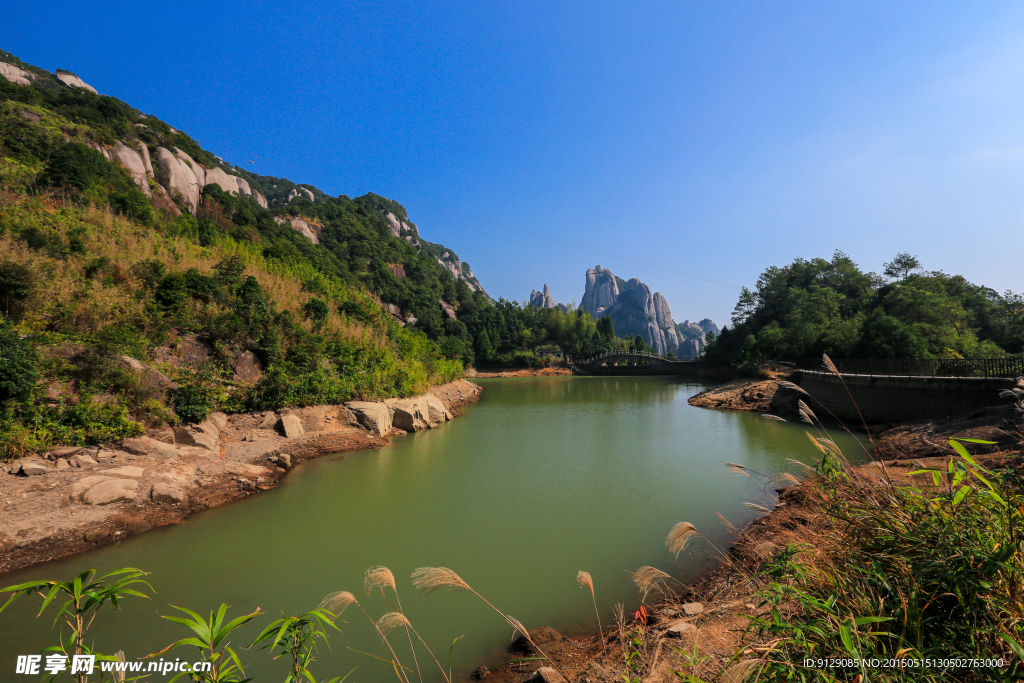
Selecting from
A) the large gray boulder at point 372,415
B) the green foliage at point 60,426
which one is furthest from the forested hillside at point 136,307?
the large gray boulder at point 372,415

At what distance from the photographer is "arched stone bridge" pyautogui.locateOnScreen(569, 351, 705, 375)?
161ft

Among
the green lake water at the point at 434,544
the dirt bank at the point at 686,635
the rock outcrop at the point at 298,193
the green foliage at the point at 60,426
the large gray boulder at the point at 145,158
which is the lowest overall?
the green lake water at the point at 434,544

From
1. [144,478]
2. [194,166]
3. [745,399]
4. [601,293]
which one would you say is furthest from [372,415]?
[601,293]

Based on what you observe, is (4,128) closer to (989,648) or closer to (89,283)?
(89,283)

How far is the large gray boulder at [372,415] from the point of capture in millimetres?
10938

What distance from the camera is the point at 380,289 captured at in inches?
1629

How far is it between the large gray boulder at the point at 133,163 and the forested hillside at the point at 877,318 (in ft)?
102

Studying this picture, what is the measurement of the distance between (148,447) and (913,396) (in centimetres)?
1836

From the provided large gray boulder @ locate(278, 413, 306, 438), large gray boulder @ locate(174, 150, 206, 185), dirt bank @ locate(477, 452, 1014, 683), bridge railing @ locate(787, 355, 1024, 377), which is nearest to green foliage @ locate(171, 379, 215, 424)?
large gray boulder @ locate(278, 413, 306, 438)

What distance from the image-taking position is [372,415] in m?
11.1

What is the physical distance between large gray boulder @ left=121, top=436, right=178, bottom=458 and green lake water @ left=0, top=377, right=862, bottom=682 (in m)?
1.73

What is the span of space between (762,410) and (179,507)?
2003cm

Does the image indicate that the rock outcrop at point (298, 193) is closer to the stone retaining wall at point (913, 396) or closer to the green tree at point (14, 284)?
the green tree at point (14, 284)

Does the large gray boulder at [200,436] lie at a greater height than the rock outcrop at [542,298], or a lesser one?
lesser
